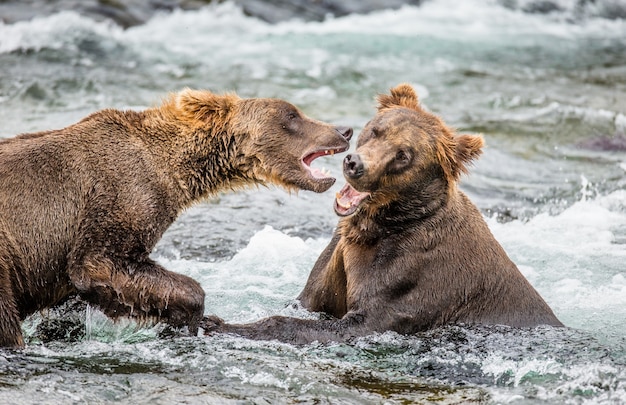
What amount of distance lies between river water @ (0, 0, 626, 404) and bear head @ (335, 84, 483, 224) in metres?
0.86

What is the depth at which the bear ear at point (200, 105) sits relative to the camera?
745 cm

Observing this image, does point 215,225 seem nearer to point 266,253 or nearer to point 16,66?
point 266,253

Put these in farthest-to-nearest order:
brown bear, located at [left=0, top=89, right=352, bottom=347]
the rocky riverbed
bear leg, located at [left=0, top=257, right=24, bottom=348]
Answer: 1. the rocky riverbed
2. brown bear, located at [left=0, top=89, right=352, bottom=347]
3. bear leg, located at [left=0, top=257, right=24, bottom=348]

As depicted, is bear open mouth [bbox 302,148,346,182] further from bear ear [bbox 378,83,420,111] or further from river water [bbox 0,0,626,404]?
river water [bbox 0,0,626,404]

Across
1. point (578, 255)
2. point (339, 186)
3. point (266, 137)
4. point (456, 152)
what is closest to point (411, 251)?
point (456, 152)

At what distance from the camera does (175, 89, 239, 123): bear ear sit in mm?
7449

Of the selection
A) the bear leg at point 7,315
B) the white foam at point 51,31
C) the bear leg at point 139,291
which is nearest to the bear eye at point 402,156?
the bear leg at point 139,291

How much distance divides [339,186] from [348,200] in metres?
4.44

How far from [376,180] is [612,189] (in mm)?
5932

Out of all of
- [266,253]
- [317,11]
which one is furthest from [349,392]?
[317,11]

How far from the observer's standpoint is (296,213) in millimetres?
10844

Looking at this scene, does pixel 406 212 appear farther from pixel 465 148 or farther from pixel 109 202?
pixel 109 202

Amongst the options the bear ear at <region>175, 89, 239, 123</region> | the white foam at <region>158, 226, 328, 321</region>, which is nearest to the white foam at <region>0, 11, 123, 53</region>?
the white foam at <region>158, 226, 328, 321</region>

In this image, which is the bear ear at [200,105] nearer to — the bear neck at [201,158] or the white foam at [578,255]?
the bear neck at [201,158]
